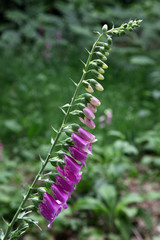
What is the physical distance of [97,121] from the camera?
5129 millimetres

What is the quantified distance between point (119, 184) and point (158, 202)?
59 centimetres

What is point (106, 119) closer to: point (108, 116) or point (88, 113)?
point (108, 116)

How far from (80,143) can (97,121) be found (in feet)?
12.6

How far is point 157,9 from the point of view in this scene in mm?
8484

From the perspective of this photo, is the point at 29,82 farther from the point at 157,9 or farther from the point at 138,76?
the point at 157,9

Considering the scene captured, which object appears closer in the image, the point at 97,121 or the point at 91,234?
the point at 91,234

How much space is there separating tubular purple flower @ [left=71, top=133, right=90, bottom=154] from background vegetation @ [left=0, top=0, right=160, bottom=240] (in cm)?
49

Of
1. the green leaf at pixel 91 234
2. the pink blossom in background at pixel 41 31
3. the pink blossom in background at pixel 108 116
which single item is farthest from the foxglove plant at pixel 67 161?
the pink blossom in background at pixel 41 31

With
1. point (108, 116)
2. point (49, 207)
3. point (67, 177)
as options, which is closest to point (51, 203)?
point (49, 207)

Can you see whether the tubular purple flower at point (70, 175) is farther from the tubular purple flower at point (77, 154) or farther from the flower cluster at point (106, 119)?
the flower cluster at point (106, 119)

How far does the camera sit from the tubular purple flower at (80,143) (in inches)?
51.3

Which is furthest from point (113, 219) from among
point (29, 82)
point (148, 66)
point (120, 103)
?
point (148, 66)

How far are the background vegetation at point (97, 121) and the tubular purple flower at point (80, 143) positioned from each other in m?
0.49

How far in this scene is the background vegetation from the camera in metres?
3.33
